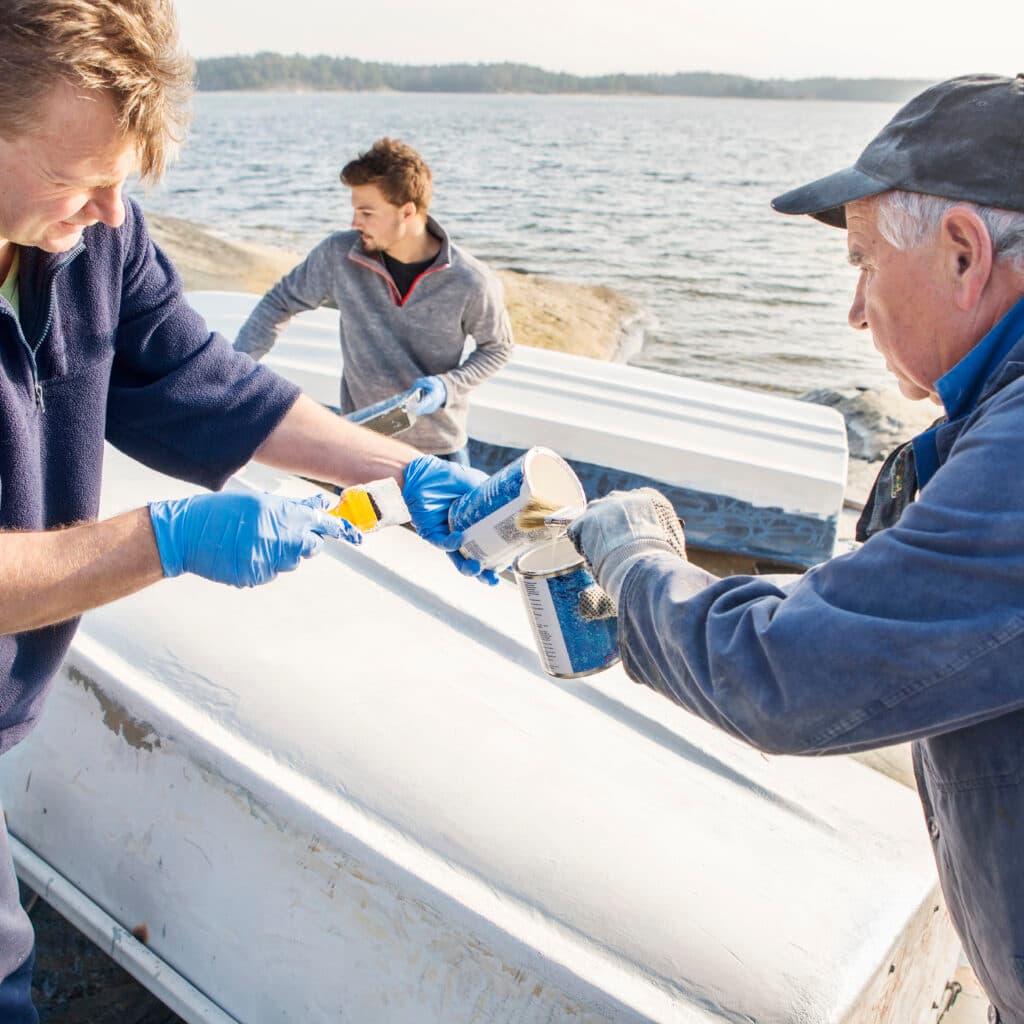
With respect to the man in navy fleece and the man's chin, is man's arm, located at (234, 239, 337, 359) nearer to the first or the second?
the man in navy fleece

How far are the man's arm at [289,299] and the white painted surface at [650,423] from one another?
1300mm

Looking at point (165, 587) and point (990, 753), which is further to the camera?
point (165, 587)

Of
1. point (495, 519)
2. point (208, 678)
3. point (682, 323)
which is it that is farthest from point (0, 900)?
point (682, 323)

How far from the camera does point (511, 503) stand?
2.01m

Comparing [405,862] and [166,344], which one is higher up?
[166,344]

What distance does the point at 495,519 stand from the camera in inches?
80.5

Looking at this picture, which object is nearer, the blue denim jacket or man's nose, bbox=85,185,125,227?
the blue denim jacket

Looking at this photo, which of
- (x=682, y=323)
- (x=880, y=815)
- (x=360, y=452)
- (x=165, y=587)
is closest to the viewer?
(x=880, y=815)

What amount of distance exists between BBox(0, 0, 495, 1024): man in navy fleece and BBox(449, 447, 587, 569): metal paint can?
0.34 feet

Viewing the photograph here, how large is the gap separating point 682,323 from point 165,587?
14.7m

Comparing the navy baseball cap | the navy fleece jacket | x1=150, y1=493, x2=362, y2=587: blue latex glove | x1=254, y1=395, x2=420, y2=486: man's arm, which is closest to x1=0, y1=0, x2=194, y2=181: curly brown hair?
the navy fleece jacket

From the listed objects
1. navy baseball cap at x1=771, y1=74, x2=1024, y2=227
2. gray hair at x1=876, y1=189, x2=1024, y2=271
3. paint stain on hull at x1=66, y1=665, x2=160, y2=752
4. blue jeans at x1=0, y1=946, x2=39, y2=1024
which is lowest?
blue jeans at x1=0, y1=946, x2=39, y2=1024

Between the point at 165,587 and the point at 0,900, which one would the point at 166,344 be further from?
the point at 0,900

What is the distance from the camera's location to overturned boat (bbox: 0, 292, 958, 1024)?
1.78 m
